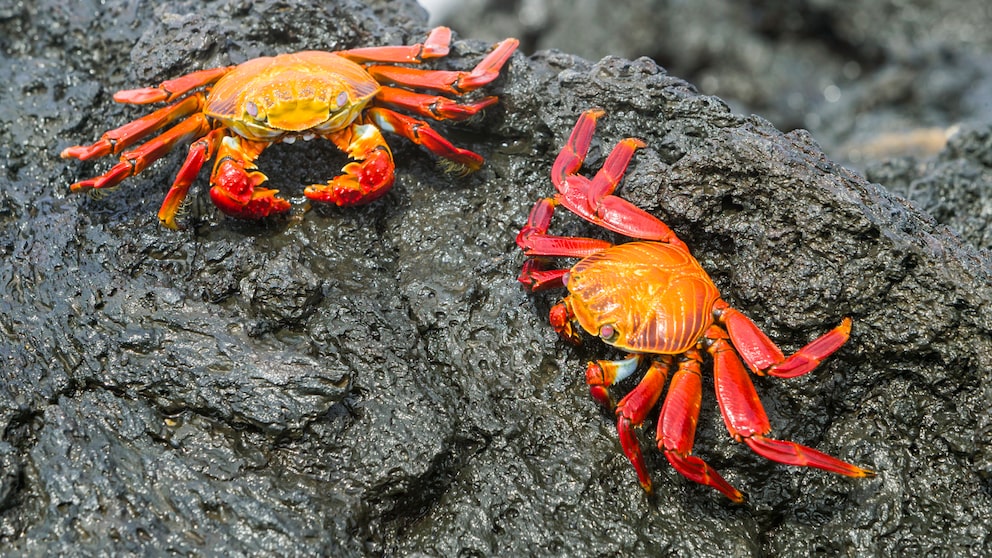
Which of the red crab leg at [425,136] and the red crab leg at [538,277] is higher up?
the red crab leg at [425,136]

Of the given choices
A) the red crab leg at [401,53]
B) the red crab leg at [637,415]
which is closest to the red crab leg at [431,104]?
the red crab leg at [401,53]

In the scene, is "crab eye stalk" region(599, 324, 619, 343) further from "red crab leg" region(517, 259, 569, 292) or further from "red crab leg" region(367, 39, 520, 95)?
"red crab leg" region(367, 39, 520, 95)

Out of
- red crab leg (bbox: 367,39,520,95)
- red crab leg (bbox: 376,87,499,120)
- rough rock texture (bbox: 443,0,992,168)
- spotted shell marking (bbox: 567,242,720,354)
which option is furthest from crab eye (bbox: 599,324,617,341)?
rough rock texture (bbox: 443,0,992,168)

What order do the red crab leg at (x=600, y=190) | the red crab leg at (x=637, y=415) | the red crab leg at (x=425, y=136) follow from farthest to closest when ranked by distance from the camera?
the red crab leg at (x=425, y=136) → the red crab leg at (x=600, y=190) → the red crab leg at (x=637, y=415)

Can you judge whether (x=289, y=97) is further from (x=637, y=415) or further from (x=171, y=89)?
(x=637, y=415)

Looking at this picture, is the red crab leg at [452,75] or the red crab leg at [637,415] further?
the red crab leg at [452,75]

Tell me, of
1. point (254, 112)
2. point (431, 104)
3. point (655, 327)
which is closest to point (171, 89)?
point (254, 112)

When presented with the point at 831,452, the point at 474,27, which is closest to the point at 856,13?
the point at 474,27

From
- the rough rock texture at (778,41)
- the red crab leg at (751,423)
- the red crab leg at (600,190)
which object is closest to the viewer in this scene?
the red crab leg at (751,423)

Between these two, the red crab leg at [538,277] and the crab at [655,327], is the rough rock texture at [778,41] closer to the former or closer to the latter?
the crab at [655,327]
